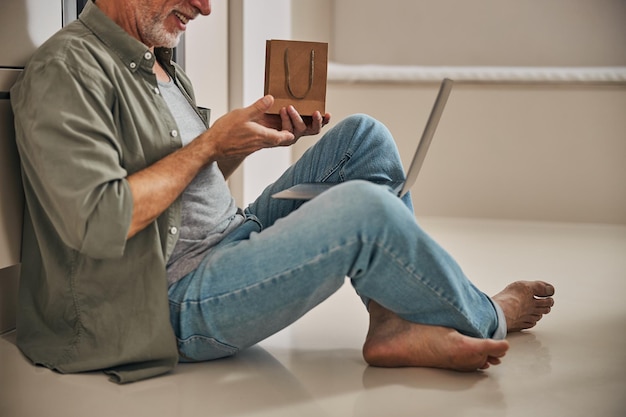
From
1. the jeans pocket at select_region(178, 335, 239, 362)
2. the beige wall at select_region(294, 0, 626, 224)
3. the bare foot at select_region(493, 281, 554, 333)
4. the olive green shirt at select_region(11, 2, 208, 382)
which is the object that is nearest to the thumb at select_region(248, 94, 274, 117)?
the olive green shirt at select_region(11, 2, 208, 382)

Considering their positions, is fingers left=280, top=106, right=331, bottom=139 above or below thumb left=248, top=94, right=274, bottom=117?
below

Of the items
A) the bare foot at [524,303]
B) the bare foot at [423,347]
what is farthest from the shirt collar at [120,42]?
the bare foot at [524,303]

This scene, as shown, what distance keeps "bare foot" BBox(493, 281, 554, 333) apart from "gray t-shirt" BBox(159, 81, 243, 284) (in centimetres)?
59

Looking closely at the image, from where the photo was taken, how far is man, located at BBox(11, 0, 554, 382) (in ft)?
4.31

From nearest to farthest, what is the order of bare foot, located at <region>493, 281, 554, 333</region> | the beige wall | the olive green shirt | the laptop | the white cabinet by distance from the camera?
the olive green shirt < the laptop < the white cabinet < bare foot, located at <region>493, 281, 554, 333</region> < the beige wall

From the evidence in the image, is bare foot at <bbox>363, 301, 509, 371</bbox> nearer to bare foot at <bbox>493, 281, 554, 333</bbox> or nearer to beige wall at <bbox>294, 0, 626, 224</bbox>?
bare foot at <bbox>493, 281, 554, 333</bbox>

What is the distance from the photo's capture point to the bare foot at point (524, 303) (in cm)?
176

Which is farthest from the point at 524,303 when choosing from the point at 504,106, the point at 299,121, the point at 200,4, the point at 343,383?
the point at 504,106

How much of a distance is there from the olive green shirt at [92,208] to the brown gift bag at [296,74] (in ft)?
0.79

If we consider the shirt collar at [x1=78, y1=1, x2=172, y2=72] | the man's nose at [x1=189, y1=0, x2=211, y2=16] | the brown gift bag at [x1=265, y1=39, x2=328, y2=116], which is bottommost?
the brown gift bag at [x1=265, y1=39, x2=328, y2=116]

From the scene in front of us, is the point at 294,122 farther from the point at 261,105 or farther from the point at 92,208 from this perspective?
the point at 92,208

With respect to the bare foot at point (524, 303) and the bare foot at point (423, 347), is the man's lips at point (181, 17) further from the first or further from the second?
the bare foot at point (524, 303)

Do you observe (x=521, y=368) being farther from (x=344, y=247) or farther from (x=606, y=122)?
(x=606, y=122)

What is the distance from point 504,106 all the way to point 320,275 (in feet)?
8.20
